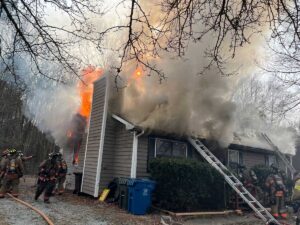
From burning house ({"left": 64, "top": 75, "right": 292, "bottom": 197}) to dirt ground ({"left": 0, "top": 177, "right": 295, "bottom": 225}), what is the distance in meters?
1.36

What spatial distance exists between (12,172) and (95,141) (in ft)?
10.7

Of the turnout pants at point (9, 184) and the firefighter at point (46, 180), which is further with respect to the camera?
the turnout pants at point (9, 184)

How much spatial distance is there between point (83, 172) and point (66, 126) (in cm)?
339

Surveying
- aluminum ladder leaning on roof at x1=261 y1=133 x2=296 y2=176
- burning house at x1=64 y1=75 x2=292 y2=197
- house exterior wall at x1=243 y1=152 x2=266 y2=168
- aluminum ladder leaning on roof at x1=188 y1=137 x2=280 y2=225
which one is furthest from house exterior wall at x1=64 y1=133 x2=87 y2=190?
aluminum ladder leaning on roof at x1=261 y1=133 x2=296 y2=176

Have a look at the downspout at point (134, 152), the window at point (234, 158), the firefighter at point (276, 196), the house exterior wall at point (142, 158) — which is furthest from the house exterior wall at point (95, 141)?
the firefighter at point (276, 196)

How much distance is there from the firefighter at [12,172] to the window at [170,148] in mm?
5097

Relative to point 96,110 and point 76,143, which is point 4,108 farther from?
point 96,110

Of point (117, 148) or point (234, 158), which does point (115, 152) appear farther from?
point (234, 158)

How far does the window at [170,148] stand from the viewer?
38.7 ft

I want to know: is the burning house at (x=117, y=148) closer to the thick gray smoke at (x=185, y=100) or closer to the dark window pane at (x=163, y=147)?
the dark window pane at (x=163, y=147)

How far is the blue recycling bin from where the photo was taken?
374 inches

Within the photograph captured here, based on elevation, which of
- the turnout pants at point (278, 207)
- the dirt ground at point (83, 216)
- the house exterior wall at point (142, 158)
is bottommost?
the dirt ground at point (83, 216)

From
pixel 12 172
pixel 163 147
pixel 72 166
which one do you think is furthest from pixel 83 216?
pixel 72 166

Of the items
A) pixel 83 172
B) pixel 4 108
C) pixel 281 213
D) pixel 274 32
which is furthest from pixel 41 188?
pixel 4 108
